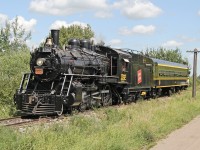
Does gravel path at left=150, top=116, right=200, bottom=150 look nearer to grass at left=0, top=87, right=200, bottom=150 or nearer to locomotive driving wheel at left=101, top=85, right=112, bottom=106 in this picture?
grass at left=0, top=87, right=200, bottom=150

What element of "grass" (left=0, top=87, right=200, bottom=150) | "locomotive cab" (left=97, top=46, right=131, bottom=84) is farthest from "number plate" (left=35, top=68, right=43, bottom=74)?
"locomotive cab" (left=97, top=46, right=131, bottom=84)

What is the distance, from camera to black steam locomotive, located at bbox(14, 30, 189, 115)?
16.1 m

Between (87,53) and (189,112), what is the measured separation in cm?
572

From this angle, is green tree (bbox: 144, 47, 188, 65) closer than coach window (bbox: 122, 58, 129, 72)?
No

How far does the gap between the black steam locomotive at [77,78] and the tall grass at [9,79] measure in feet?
2.30

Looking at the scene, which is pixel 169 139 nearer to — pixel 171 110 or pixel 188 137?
pixel 188 137

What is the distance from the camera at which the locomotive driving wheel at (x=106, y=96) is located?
2027 centimetres

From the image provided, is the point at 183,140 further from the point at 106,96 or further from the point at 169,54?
Answer: the point at 169,54

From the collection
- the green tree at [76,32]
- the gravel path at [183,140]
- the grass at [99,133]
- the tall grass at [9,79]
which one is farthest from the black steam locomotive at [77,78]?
the green tree at [76,32]

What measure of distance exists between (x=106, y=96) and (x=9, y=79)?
17.0 feet

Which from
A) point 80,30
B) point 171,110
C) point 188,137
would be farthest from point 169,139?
point 80,30

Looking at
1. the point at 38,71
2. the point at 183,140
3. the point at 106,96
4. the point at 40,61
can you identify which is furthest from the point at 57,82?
the point at 183,140

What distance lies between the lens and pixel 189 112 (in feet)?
60.6

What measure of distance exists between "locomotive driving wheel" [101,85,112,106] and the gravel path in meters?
6.62
